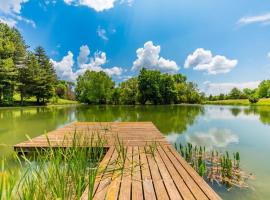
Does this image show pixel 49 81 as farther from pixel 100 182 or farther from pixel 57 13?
pixel 100 182

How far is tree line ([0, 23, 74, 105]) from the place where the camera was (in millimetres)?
24641

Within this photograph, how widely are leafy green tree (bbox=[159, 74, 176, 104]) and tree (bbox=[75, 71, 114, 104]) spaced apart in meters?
11.0

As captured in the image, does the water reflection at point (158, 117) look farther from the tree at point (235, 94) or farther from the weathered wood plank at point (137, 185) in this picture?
the tree at point (235, 94)

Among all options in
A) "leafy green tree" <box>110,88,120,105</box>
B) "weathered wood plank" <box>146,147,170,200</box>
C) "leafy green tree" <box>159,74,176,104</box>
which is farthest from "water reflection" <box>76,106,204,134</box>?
"leafy green tree" <box>159,74,176,104</box>

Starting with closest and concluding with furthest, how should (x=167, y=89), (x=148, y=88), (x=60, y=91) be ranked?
(x=148, y=88) → (x=167, y=89) → (x=60, y=91)

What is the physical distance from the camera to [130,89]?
4488 cm

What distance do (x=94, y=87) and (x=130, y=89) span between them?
765cm

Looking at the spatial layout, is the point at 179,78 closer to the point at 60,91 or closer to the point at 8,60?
the point at 60,91

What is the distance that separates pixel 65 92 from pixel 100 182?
52498mm

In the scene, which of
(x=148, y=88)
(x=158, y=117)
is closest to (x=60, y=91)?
(x=148, y=88)

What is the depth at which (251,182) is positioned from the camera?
12.1ft

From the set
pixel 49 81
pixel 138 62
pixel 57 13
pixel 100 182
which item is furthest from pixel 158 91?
pixel 100 182

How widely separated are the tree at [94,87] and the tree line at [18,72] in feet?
40.2

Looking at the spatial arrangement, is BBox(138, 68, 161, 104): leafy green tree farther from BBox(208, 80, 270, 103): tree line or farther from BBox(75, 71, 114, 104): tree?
BBox(208, 80, 270, 103): tree line
